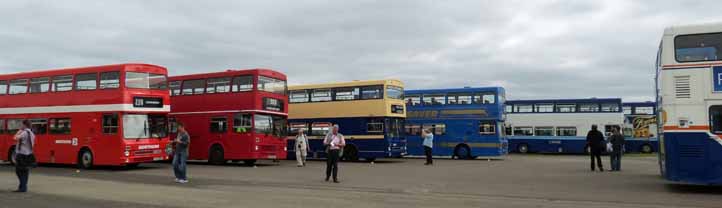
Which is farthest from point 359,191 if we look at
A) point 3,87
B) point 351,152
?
point 3,87

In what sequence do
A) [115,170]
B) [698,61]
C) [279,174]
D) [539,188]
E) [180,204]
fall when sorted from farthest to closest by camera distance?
1. [115,170]
2. [279,174]
3. [539,188]
4. [698,61]
5. [180,204]

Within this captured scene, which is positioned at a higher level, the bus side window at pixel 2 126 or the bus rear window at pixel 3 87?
the bus rear window at pixel 3 87

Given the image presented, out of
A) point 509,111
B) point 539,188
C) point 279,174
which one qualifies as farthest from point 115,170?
point 509,111

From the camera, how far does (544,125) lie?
39781 millimetres

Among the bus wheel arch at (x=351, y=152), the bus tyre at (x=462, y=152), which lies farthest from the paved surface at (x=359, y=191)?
the bus tyre at (x=462, y=152)

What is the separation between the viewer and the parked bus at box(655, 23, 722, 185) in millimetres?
12695

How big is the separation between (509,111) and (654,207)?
31.1 metres

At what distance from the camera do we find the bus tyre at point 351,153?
27.0 meters

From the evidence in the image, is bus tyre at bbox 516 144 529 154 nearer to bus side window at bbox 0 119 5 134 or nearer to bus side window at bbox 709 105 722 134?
bus side window at bbox 709 105 722 134

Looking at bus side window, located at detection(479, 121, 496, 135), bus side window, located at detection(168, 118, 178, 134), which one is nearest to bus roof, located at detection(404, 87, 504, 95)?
bus side window, located at detection(479, 121, 496, 135)

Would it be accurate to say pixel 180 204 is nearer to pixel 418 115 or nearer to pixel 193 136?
pixel 193 136

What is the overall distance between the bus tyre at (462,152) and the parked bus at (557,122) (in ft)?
27.3

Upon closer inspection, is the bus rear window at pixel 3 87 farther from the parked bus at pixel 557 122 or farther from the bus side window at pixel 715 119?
the parked bus at pixel 557 122

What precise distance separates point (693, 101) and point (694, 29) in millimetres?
1556
